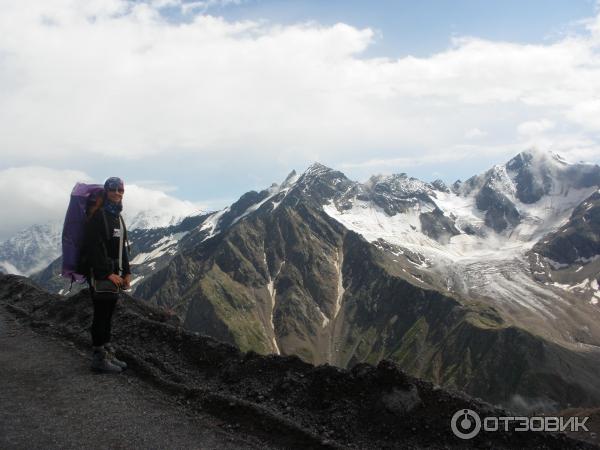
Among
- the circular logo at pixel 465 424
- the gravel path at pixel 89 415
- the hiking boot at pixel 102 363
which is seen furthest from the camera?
the hiking boot at pixel 102 363

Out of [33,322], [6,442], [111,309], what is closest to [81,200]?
[111,309]

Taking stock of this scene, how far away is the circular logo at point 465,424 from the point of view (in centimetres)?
1041

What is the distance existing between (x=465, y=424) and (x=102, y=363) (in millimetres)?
9116

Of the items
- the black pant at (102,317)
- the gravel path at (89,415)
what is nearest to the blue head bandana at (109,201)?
the black pant at (102,317)

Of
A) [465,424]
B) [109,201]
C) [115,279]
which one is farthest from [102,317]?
[465,424]

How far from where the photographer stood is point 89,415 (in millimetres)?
10719

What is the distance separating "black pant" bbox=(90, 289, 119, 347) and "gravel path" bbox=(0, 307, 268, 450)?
0.96m

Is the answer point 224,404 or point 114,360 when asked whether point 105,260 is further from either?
point 224,404

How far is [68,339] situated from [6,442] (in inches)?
319

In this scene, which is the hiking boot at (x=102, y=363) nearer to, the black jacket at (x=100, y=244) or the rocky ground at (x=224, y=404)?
the rocky ground at (x=224, y=404)

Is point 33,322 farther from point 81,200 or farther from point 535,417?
point 535,417

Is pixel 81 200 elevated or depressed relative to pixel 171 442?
elevated

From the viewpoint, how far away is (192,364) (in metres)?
14.1

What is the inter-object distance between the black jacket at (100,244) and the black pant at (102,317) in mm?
610
